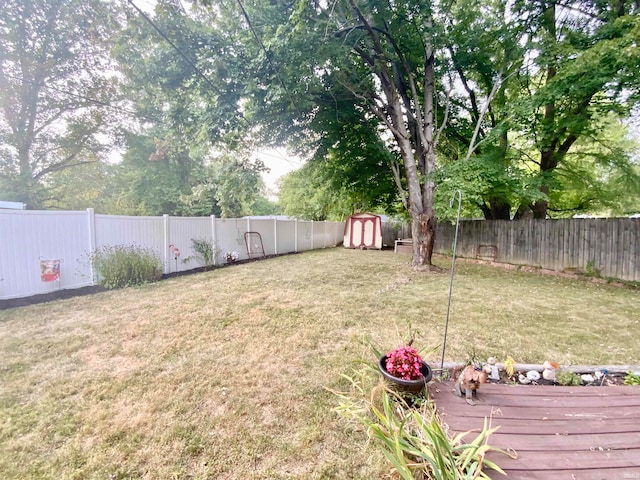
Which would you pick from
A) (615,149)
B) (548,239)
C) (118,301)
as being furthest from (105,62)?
(615,149)

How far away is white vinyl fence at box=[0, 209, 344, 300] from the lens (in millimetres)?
4086

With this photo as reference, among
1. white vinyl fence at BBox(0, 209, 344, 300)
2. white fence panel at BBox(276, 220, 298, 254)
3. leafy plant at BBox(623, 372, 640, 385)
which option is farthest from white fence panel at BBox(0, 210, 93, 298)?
leafy plant at BBox(623, 372, 640, 385)

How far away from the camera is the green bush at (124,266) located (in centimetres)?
500

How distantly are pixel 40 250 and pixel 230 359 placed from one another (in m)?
4.14

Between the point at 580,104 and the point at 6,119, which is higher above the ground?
the point at 6,119

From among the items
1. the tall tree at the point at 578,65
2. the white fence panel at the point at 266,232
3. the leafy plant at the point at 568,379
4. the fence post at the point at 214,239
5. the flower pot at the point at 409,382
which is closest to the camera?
the flower pot at the point at 409,382

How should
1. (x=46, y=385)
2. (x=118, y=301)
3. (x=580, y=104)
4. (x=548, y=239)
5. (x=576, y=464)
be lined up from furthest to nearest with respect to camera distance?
1. (x=548, y=239)
2. (x=580, y=104)
3. (x=118, y=301)
4. (x=46, y=385)
5. (x=576, y=464)

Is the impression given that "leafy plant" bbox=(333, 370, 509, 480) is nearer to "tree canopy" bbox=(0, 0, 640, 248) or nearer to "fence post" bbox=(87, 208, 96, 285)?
"tree canopy" bbox=(0, 0, 640, 248)

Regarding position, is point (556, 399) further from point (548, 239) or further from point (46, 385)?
point (548, 239)

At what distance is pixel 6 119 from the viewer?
33.0 ft

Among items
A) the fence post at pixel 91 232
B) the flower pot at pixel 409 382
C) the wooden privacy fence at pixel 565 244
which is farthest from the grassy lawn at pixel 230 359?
the fence post at pixel 91 232

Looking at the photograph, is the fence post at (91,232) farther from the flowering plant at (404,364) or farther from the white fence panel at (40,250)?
the flowering plant at (404,364)

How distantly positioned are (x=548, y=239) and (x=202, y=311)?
8229 mm

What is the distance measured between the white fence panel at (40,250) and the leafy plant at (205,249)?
7.75ft
